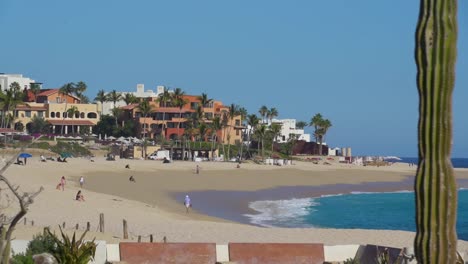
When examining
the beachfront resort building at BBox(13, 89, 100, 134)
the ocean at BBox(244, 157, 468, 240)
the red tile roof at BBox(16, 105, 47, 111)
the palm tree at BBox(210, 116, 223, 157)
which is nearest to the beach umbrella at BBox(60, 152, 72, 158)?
the beachfront resort building at BBox(13, 89, 100, 134)

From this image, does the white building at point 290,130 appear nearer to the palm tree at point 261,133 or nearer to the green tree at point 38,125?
the palm tree at point 261,133

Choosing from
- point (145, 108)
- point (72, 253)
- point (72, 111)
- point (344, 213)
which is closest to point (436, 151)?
point (72, 253)

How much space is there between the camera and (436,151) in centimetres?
620

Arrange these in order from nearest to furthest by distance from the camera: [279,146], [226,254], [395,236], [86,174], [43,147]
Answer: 1. [226,254]
2. [395,236]
3. [86,174]
4. [43,147]
5. [279,146]

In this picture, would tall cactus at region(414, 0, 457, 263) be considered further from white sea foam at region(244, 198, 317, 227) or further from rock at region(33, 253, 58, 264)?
white sea foam at region(244, 198, 317, 227)

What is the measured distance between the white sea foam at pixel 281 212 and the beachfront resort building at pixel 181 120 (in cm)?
4256

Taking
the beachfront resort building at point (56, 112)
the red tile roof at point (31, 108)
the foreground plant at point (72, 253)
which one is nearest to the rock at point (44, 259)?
the foreground plant at point (72, 253)

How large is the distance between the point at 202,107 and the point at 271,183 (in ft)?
117

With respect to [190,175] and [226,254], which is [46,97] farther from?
[226,254]

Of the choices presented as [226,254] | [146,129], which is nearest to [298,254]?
[226,254]

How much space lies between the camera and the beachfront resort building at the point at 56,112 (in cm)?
9619

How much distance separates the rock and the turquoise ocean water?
2303 cm

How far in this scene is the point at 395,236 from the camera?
31172 mm

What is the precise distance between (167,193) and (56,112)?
47.8 metres
